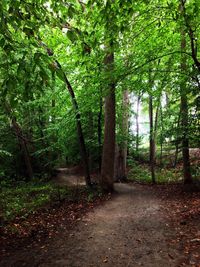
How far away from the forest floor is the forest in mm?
29

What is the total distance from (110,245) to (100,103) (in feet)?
29.4

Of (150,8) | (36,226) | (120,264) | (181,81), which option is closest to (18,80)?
(120,264)

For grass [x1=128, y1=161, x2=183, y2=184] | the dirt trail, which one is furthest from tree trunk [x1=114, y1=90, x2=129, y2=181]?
the dirt trail

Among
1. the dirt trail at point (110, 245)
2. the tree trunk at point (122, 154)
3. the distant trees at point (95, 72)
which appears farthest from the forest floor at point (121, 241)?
the tree trunk at point (122, 154)

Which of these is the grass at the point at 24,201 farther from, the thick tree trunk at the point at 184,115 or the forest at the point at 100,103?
the thick tree trunk at the point at 184,115

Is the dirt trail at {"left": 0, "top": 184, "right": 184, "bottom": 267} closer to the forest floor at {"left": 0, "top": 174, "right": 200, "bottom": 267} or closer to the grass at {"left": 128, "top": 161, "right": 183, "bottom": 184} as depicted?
the forest floor at {"left": 0, "top": 174, "right": 200, "bottom": 267}

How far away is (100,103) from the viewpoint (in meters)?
14.0

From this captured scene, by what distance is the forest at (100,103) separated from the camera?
2.69 meters

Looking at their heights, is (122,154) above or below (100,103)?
below

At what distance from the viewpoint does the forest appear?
2689 millimetres

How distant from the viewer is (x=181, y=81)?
9000 mm

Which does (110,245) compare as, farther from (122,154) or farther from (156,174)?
(156,174)

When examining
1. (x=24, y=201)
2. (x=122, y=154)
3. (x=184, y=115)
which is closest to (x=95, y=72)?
(x=184, y=115)

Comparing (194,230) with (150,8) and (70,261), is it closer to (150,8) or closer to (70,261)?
(70,261)
